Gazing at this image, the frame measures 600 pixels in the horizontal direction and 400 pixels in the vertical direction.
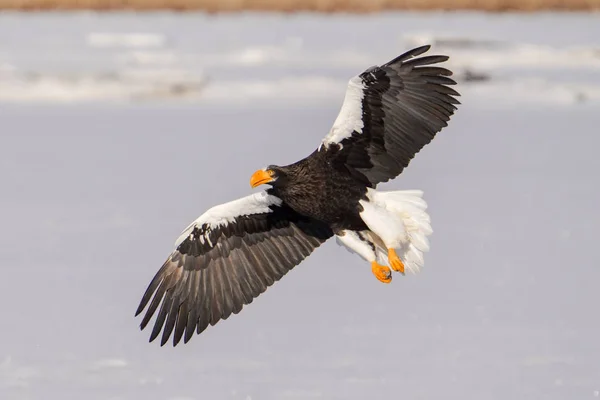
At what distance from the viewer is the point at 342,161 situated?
5.21 m

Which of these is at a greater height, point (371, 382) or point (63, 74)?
point (63, 74)

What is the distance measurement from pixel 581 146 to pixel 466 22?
6509mm

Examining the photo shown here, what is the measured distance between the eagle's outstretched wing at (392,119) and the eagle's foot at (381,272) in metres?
0.41

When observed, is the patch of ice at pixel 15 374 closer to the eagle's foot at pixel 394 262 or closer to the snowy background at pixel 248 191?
the snowy background at pixel 248 191

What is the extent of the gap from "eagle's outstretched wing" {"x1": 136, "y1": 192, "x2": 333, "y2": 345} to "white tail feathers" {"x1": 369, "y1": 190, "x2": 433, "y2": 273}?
40cm

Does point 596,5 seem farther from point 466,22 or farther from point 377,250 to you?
point 377,250

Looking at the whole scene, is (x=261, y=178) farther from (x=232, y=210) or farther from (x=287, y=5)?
(x=287, y=5)

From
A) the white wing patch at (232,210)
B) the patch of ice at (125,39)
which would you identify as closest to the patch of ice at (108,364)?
the white wing patch at (232,210)

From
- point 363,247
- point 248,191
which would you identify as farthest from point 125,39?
point 363,247

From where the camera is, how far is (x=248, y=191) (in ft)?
26.0

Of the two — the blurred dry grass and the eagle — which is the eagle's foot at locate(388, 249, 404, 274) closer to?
the eagle

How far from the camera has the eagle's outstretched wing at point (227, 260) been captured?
5.31m

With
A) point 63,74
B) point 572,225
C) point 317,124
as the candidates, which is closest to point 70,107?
point 63,74

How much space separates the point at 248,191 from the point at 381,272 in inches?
107
